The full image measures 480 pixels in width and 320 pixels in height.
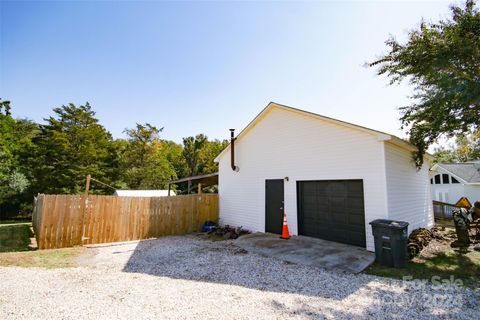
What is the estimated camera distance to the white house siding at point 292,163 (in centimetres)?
729

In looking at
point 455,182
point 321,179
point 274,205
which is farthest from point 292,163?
point 455,182

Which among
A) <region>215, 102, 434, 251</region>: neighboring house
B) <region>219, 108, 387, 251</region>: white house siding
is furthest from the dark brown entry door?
<region>219, 108, 387, 251</region>: white house siding

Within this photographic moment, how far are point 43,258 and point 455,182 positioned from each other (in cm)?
2906

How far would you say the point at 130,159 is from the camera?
2791 centimetres

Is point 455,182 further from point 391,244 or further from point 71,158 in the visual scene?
point 71,158

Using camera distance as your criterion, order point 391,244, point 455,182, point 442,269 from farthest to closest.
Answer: point 455,182
point 391,244
point 442,269

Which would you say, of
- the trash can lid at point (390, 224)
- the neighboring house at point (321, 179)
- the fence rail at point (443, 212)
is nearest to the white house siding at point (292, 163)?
the neighboring house at point (321, 179)

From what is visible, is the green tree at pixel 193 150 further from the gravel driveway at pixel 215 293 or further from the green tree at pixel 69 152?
the gravel driveway at pixel 215 293

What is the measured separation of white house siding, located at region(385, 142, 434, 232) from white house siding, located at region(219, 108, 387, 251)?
1.69ft

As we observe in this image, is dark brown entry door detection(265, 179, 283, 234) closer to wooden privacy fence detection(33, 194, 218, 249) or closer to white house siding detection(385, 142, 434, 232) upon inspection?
wooden privacy fence detection(33, 194, 218, 249)

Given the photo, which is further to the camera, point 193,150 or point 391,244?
point 193,150

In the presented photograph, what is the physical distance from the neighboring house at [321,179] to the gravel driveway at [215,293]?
2766 millimetres

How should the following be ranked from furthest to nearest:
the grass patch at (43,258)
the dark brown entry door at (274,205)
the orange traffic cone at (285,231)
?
the dark brown entry door at (274,205) → the orange traffic cone at (285,231) → the grass patch at (43,258)

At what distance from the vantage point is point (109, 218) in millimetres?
9148
